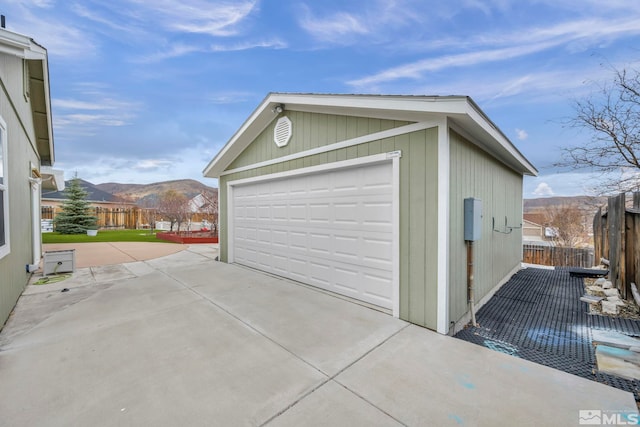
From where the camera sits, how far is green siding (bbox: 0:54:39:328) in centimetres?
361

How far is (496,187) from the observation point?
204 inches

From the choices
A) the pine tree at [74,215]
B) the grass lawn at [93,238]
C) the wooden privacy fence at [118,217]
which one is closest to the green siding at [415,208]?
the grass lawn at [93,238]

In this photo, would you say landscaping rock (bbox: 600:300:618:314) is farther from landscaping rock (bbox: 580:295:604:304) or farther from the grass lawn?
the grass lawn

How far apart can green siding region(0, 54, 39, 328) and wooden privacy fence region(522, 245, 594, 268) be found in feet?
41.4

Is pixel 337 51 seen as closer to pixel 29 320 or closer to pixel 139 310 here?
pixel 139 310

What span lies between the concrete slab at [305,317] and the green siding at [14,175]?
7.91 feet

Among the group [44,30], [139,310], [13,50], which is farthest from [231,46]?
[139,310]

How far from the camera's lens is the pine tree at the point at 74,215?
16266 millimetres

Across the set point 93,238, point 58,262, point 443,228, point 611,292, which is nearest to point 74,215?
point 93,238

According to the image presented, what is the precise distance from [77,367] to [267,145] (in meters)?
4.72

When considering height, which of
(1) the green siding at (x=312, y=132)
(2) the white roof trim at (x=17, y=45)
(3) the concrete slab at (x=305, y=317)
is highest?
(2) the white roof trim at (x=17, y=45)

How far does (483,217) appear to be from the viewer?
4.46 metres

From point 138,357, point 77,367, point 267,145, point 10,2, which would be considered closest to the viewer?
point 77,367

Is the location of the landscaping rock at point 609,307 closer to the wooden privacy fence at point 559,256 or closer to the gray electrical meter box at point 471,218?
the gray electrical meter box at point 471,218
